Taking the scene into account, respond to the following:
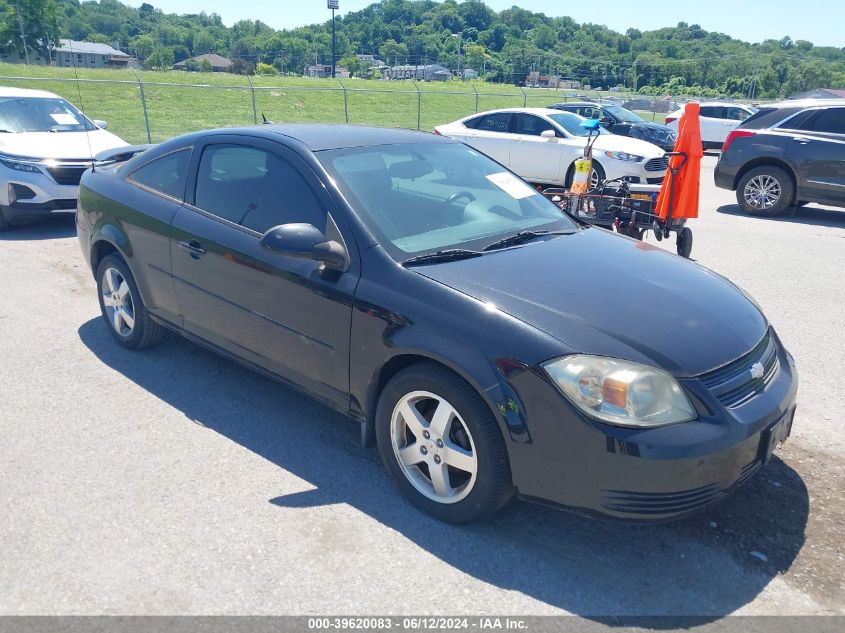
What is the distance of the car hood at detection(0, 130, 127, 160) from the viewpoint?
859 centimetres

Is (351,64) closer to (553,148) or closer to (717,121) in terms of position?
(717,121)

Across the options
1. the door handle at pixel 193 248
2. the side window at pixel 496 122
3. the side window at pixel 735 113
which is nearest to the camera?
the door handle at pixel 193 248

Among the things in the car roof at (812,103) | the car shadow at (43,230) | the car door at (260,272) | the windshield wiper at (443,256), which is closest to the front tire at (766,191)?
the car roof at (812,103)

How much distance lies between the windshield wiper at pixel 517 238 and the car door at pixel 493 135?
31.5 feet

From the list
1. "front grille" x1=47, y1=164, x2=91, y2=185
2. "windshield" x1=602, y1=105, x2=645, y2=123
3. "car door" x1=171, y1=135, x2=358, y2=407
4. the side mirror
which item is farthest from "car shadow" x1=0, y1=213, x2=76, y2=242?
"windshield" x1=602, y1=105, x2=645, y2=123

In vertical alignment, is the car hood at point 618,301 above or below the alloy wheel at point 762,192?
above

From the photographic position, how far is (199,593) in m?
2.75

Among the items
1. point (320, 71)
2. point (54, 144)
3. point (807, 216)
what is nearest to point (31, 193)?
point (54, 144)

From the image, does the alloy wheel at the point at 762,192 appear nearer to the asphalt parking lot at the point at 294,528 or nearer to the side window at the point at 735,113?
the asphalt parking lot at the point at 294,528

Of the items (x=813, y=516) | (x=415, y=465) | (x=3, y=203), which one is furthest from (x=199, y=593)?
(x=3, y=203)

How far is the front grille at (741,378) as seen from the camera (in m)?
2.86

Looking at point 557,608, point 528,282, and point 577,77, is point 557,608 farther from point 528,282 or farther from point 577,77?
point 577,77

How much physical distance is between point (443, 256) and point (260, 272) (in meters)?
1.03

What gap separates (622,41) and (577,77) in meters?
22.4
